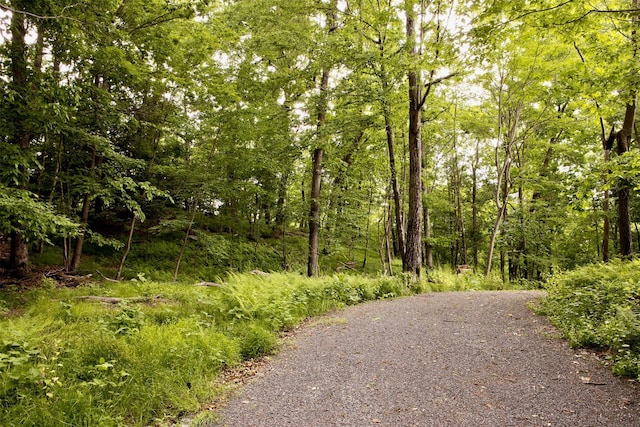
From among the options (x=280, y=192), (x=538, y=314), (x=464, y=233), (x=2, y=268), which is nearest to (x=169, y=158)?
(x=280, y=192)

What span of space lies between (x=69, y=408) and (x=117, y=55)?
734 centimetres

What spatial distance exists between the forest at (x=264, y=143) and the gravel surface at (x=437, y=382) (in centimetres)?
55

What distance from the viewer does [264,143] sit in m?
12.1

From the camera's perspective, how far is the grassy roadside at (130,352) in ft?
9.18

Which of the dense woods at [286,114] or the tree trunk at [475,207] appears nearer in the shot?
the dense woods at [286,114]

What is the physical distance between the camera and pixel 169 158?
40.7 feet

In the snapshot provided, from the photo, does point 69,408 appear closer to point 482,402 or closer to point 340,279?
point 482,402

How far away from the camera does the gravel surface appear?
296cm

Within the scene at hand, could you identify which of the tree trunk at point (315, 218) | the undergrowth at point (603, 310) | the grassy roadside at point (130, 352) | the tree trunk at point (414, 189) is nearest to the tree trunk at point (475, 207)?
the tree trunk at point (414, 189)

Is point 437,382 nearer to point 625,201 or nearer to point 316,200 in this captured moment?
point 316,200

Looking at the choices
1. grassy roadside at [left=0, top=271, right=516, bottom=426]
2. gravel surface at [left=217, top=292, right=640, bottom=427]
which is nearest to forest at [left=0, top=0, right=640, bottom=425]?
grassy roadside at [left=0, top=271, right=516, bottom=426]

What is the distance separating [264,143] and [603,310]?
33.0 feet

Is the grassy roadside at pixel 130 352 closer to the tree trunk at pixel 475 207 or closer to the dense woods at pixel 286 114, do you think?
the dense woods at pixel 286 114

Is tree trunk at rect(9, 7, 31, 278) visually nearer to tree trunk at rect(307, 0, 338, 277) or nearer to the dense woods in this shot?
the dense woods
